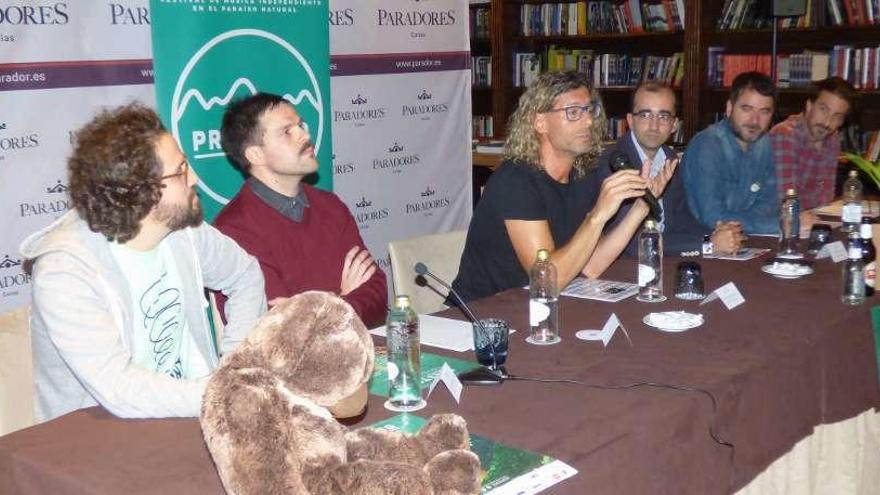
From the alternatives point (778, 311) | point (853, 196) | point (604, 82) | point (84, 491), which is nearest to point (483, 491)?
point (84, 491)

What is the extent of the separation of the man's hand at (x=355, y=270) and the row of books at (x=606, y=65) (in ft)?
11.7

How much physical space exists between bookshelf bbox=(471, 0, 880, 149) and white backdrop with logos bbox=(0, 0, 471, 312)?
6.48 feet

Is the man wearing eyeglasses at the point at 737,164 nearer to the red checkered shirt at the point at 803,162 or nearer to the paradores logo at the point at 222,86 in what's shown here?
the red checkered shirt at the point at 803,162

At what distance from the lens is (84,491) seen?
1463 millimetres

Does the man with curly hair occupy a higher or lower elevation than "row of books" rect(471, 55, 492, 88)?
lower

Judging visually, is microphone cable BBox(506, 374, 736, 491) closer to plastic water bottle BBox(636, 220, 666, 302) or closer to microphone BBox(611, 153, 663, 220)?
plastic water bottle BBox(636, 220, 666, 302)

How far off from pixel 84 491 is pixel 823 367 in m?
1.69

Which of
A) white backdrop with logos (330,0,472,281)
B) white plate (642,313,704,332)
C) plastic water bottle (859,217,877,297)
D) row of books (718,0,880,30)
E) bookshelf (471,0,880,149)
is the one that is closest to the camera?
white plate (642,313,704,332)

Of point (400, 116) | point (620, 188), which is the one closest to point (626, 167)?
point (620, 188)

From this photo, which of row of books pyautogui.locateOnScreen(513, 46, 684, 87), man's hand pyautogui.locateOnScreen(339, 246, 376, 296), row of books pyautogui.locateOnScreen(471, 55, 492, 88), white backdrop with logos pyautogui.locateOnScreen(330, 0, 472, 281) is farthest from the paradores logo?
row of books pyautogui.locateOnScreen(471, 55, 492, 88)

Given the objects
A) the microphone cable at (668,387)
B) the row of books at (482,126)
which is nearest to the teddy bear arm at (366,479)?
the microphone cable at (668,387)

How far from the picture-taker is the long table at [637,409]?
1.56 meters

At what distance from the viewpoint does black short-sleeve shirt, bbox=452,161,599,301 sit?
9.11 feet

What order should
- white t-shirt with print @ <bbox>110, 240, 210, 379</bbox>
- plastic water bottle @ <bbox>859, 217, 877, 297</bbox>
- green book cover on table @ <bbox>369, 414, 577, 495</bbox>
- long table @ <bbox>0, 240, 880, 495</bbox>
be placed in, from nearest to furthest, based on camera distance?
1. green book cover on table @ <bbox>369, 414, 577, 495</bbox>
2. long table @ <bbox>0, 240, 880, 495</bbox>
3. white t-shirt with print @ <bbox>110, 240, 210, 379</bbox>
4. plastic water bottle @ <bbox>859, 217, 877, 297</bbox>
